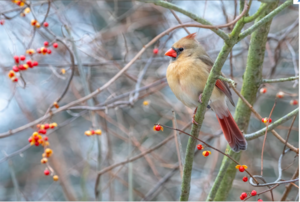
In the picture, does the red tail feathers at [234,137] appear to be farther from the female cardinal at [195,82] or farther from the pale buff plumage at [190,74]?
the pale buff plumage at [190,74]

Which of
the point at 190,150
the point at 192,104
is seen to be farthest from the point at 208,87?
the point at 192,104

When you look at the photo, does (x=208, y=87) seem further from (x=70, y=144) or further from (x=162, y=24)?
(x=70, y=144)

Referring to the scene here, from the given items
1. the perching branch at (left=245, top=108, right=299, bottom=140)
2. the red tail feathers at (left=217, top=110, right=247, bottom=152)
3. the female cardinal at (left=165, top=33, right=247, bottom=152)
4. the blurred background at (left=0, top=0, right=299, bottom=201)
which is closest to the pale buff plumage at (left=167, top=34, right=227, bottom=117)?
the female cardinal at (left=165, top=33, right=247, bottom=152)

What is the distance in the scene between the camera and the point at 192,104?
223cm

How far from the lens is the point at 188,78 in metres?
2.09

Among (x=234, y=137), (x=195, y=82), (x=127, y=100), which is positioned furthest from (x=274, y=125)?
(x=127, y=100)

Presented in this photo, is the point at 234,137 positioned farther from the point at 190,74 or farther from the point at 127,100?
the point at 127,100

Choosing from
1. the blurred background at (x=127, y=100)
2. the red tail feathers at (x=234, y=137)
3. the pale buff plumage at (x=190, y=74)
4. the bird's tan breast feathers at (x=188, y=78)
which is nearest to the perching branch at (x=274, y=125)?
the red tail feathers at (x=234, y=137)

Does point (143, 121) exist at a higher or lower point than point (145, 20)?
lower

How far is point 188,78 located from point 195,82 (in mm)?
49

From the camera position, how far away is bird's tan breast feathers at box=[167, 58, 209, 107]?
209cm

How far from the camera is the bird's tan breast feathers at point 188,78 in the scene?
209 cm

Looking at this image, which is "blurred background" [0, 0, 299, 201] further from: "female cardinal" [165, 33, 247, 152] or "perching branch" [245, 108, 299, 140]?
"perching branch" [245, 108, 299, 140]

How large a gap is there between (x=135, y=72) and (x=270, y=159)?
6.17ft
